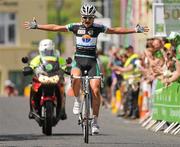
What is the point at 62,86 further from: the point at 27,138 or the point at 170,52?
the point at 170,52

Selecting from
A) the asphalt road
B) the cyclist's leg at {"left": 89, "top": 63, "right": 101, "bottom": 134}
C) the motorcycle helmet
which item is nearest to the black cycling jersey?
the cyclist's leg at {"left": 89, "top": 63, "right": 101, "bottom": 134}

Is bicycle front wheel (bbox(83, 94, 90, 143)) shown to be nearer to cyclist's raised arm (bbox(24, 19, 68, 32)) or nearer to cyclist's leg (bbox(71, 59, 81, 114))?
cyclist's leg (bbox(71, 59, 81, 114))

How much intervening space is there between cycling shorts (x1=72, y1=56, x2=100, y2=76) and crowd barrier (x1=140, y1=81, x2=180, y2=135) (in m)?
2.99

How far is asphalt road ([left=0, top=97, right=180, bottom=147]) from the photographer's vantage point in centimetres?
1585

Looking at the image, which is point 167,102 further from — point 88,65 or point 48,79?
point 88,65

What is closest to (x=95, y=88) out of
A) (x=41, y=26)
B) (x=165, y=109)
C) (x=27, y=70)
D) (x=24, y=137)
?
(x=41, y=26)

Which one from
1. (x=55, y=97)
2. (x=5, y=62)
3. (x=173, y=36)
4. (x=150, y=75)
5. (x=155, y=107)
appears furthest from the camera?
(x=5, y=62)

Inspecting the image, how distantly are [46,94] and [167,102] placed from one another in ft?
10.1

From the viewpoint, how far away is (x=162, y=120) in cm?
2064

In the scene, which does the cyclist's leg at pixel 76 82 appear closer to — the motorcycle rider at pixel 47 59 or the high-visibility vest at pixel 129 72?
the motorcycle rider at pixel 47 59

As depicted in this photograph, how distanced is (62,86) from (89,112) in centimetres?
238

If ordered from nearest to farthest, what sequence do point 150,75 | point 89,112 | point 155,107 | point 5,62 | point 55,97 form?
point 89,112 < point 55,97 < point 155,107 < point 150,75 < point 5,62

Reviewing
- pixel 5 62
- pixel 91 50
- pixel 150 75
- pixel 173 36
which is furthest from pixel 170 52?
pixel 5 62

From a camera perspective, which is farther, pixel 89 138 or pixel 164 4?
pixel 164 4
